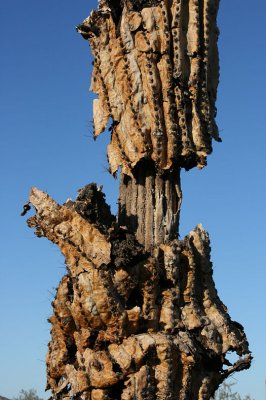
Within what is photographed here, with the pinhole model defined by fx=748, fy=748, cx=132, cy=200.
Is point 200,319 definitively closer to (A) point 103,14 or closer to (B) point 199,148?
(B) point 199,148

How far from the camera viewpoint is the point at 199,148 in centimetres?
885

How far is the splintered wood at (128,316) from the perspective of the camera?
7906mm

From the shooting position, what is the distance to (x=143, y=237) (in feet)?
28.5

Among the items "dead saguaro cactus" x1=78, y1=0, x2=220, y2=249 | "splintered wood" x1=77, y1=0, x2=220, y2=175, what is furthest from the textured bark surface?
"splintered wood" x1=77, y1=0, x2=220, y2=175

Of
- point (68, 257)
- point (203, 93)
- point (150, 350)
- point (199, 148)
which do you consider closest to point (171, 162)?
point (199, 148)

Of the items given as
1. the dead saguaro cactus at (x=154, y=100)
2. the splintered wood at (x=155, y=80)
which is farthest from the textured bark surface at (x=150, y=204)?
the splintered wood at (x=155, y=80)

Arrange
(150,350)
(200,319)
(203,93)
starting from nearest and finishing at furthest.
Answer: (150,350)
(200,319)
(203,93)

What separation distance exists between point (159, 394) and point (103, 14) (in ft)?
14.9

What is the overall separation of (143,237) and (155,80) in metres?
1.83

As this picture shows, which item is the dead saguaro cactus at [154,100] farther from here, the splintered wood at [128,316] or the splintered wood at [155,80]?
the splintered wood at [128,316]

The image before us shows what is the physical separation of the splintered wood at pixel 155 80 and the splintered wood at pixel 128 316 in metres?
0.83

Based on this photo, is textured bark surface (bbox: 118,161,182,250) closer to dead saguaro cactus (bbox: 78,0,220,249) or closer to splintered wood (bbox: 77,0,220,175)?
dead saguaro cactus (bbox: 78,0,220,249)

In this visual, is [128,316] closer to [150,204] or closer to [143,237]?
[143,237]

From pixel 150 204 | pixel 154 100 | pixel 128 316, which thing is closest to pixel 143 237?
pixel 150 204
